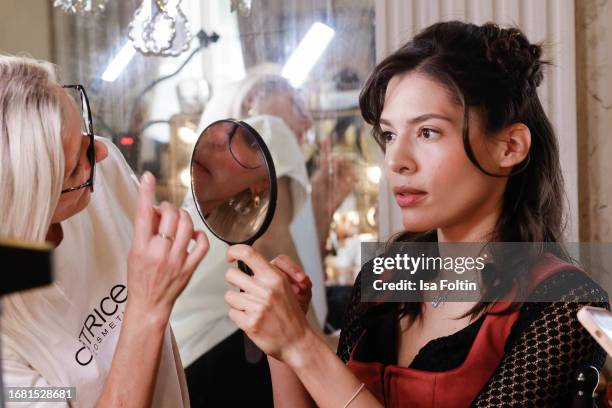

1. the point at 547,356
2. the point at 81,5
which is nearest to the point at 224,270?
the point at 81,5

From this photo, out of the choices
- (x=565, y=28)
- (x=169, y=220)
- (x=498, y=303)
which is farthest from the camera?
(x=565, y=28)

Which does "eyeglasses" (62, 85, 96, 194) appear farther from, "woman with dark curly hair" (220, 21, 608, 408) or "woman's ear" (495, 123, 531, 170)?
"woman's ear" (495, 123, 531, 170)

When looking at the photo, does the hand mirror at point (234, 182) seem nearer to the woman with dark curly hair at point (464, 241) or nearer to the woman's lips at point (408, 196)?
the woman with dark curly hair at point (464, 241)

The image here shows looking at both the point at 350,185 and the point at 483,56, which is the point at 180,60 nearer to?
the point at 350,185

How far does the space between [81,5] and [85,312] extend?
3.35 feet

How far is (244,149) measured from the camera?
0.90 meters

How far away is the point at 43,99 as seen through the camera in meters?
0.85

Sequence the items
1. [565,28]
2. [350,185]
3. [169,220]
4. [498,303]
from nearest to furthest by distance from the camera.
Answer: [169,220] → [498,303] → [565,28] → [350,185]

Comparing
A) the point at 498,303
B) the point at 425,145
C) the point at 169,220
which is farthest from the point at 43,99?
the point at 498,303

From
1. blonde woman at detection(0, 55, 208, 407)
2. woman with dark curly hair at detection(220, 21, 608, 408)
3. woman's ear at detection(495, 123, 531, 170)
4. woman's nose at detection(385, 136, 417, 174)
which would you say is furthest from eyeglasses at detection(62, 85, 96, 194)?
woman's ear at detection(495, 123, 531, 170)

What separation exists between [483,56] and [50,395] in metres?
0.66

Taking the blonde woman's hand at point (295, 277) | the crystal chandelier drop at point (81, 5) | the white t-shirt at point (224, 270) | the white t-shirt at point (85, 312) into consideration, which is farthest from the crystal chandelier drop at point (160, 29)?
the blonde woman's hand at point (295, 277)

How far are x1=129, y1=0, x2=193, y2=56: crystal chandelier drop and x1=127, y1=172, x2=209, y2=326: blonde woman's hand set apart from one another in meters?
0.94

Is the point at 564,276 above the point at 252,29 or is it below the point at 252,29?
below
